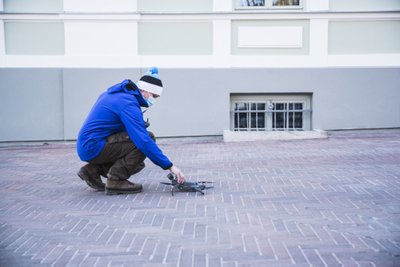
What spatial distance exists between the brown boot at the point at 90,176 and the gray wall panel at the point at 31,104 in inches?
178

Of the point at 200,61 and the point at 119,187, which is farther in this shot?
the point at 200,61

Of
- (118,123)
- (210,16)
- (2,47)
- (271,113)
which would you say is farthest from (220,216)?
(2,47)

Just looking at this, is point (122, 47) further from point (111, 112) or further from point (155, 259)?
point (155, 259)

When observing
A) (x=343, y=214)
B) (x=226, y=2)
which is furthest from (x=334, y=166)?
(x=226, y=2)

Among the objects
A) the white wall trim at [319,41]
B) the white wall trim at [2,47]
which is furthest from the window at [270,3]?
the white wall trim at [2,47]

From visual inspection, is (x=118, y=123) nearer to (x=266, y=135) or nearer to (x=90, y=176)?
(x=90, y=176)

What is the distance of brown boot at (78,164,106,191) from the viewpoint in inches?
196

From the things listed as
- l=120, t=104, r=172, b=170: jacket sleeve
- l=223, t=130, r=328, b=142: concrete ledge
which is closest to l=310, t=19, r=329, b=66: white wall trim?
l=223, t=130, r=328, b=142: concrete ledge

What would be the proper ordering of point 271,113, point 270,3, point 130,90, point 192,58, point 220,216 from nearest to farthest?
1. point 220,216
2. point 130,90
3. point 192,58
4. point 270,3
5. point 271,113

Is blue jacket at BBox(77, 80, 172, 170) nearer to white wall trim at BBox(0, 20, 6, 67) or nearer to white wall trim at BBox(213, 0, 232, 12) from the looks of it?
white wall trim at BBox(213, 0, 232, 12)

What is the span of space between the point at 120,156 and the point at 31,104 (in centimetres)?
497

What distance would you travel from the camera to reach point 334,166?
245 inches

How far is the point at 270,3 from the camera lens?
368 inches

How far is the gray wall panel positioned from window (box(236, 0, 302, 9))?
3.78 metres
